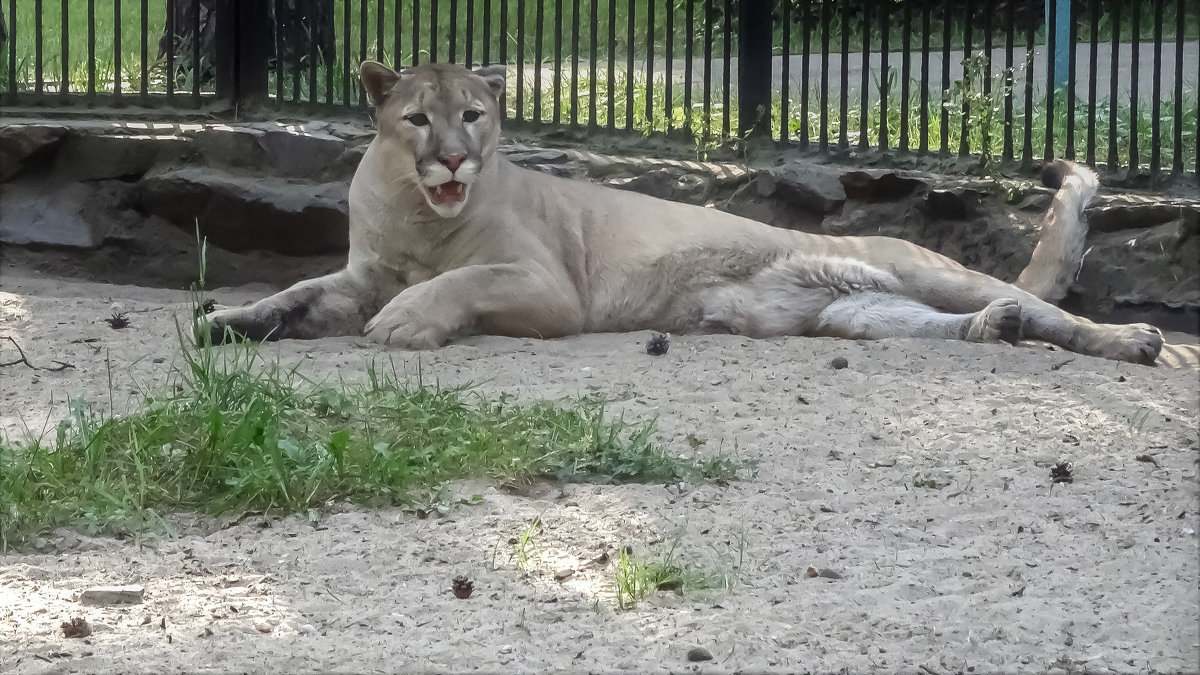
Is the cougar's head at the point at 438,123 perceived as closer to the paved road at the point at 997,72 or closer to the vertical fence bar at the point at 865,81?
the vertical fence bar at the point at 865,81

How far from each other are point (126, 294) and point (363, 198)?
1652 millimetres

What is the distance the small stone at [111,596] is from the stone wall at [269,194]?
14.2 ft

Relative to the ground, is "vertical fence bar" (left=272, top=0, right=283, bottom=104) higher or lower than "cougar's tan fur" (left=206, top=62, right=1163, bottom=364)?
higher

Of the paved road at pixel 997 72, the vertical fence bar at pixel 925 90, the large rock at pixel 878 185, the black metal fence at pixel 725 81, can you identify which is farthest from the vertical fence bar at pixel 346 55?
the vertical fence bar at pixel 925 90

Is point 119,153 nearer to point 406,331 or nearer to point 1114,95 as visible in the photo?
point 406,331

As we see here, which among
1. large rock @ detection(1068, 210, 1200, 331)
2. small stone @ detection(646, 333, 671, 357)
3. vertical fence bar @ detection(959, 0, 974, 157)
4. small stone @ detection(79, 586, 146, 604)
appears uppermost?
vertical fence bar @ detection(959, 0, 974, 157)

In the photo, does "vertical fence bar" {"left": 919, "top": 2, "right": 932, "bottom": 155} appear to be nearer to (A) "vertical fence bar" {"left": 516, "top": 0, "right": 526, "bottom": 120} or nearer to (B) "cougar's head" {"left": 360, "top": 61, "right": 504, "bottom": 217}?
(A) "vertical fence bar" {"left": 516, "top": 0, "right": 526, "bottom": 120}

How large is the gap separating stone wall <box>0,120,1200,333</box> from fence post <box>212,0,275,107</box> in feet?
1.22

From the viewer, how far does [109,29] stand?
40.4 ft

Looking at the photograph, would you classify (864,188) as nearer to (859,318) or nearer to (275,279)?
(859,318)

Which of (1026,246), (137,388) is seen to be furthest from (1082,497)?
(1026,246)

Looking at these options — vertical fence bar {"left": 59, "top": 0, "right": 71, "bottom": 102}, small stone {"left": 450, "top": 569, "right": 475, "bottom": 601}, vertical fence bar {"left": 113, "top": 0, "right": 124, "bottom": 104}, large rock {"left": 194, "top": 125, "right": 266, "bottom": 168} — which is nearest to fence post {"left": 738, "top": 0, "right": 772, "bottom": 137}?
large rock {"left": 194, "top": 125, "right": 266, "bottom": 168}

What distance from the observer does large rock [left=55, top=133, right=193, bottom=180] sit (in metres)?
6.91

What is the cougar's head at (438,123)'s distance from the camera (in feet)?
16.9
